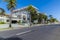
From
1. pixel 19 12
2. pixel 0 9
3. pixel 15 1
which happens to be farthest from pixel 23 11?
pixel 15 1

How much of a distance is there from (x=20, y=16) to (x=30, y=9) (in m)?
8.92

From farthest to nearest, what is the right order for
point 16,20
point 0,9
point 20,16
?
point 20,16 → point 16,20 → point 0,9

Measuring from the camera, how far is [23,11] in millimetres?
108938

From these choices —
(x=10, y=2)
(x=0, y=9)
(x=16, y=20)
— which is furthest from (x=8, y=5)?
(x=16, y=20)

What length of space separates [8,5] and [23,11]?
48680 millimetres

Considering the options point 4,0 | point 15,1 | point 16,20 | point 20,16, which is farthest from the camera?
point 20,16

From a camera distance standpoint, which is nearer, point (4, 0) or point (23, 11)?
point (4, 0)

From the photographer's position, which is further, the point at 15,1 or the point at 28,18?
the point at 28,18

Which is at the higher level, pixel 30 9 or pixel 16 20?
pixel 30 9

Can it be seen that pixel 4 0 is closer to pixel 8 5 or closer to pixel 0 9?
pixel 8 5

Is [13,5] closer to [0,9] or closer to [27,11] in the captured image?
[0,9]

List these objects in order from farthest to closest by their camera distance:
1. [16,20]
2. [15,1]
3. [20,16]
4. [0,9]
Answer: [20,16]
[16,20]
[0,9]
[15,1]

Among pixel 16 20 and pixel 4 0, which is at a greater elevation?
pixel 4 0

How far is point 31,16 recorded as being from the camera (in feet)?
355
